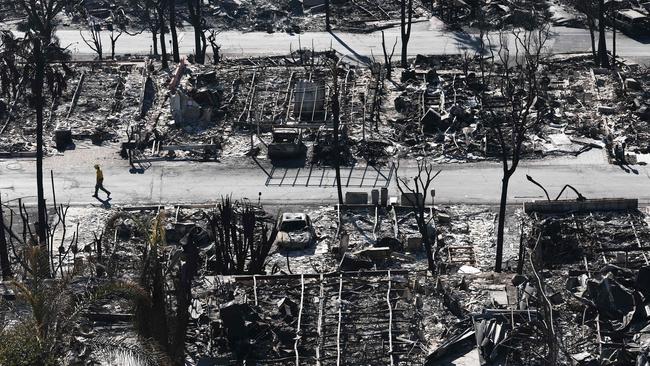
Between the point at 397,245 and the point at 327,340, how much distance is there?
26.0 feet

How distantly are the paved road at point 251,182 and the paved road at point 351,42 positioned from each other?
45.0 feet

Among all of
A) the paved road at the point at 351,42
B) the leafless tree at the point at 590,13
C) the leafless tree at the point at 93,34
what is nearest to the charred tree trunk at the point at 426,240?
the leafless tree at the point at 590,13

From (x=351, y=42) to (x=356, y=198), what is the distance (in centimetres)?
1930

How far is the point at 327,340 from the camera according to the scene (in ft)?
111

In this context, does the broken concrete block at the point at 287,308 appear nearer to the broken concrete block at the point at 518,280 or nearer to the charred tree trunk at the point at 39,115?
the broken concrete block at the point at 518,280

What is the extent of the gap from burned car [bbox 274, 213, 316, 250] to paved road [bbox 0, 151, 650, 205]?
7.12ft

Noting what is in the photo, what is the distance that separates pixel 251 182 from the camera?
153ft

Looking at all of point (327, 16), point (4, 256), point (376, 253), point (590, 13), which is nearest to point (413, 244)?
point (376, 253)

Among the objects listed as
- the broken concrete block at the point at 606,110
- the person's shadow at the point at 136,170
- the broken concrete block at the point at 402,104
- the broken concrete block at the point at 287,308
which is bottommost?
the broken concrete block at the point at 287,308

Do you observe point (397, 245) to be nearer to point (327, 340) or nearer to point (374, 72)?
point (327, 340)

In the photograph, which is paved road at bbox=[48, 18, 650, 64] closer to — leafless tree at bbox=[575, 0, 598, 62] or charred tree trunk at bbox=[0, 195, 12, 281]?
leafless tree at bbox=[575, 0, 598, 62]

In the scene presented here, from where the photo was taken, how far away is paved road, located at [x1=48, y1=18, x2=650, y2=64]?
199 ft

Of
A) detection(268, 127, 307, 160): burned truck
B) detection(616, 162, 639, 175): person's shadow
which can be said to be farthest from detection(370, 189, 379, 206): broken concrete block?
detection(616, 162, 639, 175): person's shadow

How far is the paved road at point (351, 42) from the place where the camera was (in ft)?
199
